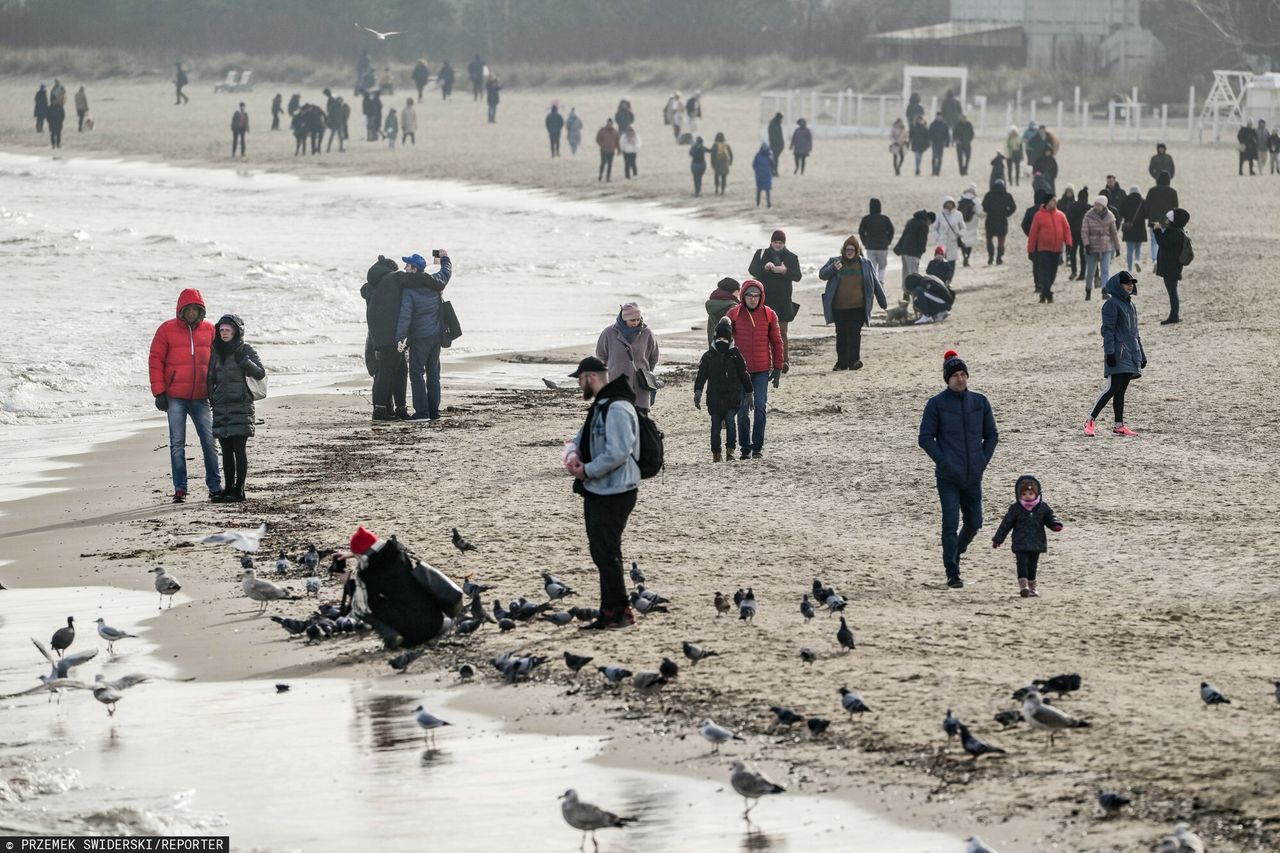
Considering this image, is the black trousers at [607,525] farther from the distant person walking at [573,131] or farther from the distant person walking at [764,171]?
the distant person walking at [573,131]

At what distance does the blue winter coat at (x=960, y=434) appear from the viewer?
36.3 ft

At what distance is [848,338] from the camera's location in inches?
797

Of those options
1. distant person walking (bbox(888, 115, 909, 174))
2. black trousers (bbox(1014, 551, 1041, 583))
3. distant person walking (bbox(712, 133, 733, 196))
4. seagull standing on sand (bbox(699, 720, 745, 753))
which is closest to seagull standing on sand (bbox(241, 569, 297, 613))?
seagull standing on sand (bbox(699, 720, 745, 753))

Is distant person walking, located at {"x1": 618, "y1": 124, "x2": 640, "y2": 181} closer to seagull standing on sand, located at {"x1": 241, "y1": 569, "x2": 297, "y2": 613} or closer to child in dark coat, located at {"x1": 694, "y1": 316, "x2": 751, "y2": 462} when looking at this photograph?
child in dark coat, located at {"x1": 694, "y1": 316, "x2": 751, "y2": 462}

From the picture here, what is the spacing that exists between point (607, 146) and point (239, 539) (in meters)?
36.3

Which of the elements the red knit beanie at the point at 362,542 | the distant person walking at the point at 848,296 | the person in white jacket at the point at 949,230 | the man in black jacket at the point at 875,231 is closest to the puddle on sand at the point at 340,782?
the red knit beanie at the point at 362,542

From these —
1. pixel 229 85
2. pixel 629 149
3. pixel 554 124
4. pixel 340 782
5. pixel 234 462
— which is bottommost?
pixel 340 782

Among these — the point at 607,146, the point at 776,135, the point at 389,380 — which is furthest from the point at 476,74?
the point at 389,380

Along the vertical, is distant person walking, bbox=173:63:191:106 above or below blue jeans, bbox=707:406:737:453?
above

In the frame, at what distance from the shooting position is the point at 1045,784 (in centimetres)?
789

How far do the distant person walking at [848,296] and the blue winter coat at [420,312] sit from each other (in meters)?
4.24

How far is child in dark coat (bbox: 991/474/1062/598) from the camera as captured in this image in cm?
1082

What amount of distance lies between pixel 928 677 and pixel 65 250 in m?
30.8

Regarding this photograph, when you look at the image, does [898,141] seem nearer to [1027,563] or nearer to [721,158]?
[721,158]
